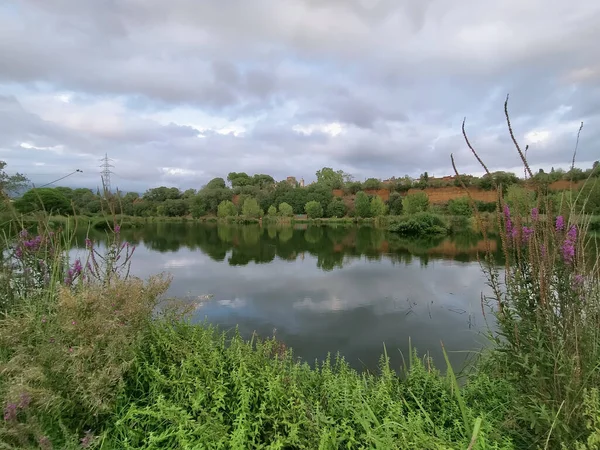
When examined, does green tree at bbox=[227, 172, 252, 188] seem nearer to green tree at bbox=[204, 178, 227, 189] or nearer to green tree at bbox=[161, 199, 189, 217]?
green tree at bbox=[204, 178, 227, 189]

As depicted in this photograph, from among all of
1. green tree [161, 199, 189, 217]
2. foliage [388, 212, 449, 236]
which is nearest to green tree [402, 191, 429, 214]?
foliage [388, 212, 449, 236]

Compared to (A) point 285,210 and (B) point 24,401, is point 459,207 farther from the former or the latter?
(B) point 24,401

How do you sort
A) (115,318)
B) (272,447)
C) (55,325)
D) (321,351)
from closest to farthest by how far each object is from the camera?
(272,447), (115,318), (55,325), (321,351)

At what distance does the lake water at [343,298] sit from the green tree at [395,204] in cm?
4158

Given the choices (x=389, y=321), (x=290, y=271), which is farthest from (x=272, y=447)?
(x=290, y=271)

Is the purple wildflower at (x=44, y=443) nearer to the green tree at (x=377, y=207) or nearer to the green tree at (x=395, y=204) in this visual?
the green tree at (x=377, y=207)

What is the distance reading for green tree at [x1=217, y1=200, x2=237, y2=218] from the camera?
2837 inches

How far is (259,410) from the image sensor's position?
230cm

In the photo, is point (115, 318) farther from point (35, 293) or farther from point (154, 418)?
point (35, 293)

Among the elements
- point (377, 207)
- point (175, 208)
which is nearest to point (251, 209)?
point (175, 208)

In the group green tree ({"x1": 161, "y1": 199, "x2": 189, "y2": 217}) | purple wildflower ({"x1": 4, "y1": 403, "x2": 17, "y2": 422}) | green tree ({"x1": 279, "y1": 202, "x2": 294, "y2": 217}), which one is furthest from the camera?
green tree ({"x1": 161, "y1": 199, "x2": 189, "y2": 217})

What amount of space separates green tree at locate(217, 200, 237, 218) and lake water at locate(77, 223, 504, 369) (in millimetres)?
48824

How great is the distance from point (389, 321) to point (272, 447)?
8.01 m

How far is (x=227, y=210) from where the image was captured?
236ft
